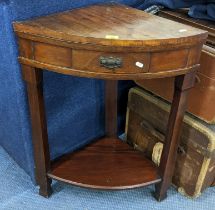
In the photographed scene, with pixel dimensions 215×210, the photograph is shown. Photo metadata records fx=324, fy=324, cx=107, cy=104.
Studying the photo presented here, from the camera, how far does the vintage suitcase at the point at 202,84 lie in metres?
0.90

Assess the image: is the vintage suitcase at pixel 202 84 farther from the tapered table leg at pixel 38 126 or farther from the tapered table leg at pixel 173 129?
the tapered table leg at pixel 38 126

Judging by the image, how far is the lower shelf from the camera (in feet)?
3.34

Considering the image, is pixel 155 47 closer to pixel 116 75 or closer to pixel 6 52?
pixel 116 75

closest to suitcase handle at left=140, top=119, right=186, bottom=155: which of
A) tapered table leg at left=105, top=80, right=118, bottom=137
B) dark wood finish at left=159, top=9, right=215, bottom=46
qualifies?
tapered table leg at left=105, top=80, right=118, bottom=137

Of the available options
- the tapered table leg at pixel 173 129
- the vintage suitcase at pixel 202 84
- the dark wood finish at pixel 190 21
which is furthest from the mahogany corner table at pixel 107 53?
the dark wood finish at pixel 190 21

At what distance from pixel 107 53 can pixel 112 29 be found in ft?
0.25

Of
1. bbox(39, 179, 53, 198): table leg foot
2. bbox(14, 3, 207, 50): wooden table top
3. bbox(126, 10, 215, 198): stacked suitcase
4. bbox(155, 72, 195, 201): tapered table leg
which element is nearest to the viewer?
bbox(14, 3, 207, 50): wooden table top

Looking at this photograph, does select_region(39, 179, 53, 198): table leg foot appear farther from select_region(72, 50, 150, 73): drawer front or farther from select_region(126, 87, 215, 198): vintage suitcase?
select_region(72, 50, 150, 73): drawer front

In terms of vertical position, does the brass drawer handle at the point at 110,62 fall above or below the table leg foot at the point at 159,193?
above

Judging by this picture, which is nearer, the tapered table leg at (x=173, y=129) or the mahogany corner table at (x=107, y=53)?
the mahogany corner table at (x=107, y=53)

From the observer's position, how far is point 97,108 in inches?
47.3

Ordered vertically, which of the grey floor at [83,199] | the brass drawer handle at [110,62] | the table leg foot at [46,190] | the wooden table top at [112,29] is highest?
the wooden table top at [112,29]

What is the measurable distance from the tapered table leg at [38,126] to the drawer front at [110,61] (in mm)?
151

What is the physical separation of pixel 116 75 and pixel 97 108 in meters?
0.48
